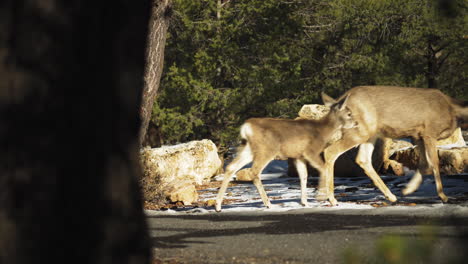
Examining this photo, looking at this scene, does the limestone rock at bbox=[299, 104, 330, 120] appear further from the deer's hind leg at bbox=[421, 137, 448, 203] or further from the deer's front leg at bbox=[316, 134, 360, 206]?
the deer's hind leg at bbox=[421, 137, 448, 203]

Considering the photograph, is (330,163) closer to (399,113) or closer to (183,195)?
(399,113)

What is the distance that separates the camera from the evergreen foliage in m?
26.5

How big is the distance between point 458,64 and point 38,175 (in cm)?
3358

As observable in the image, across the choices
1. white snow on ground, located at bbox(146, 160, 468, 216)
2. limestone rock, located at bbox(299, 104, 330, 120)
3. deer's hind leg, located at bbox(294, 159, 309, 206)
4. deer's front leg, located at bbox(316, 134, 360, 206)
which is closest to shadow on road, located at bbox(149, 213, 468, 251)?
white snow on ground, located at bbox(146, 160, 468, 216)

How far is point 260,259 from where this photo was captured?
6.68 m

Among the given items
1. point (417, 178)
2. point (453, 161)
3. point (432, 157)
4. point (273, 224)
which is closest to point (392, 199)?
point (417, 178)

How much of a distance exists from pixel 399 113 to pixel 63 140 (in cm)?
1051

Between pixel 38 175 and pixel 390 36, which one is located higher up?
pixel 390 36

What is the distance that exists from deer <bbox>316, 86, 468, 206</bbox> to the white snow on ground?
1.78 feet

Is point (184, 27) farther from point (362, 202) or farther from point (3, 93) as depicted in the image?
point (3, 93)

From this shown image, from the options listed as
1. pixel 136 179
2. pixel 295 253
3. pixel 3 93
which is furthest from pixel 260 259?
pixel 3 93

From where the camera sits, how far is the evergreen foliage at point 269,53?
86.9ft

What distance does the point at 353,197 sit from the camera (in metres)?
13.9

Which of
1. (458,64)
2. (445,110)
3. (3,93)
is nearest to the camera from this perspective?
(3,93)
